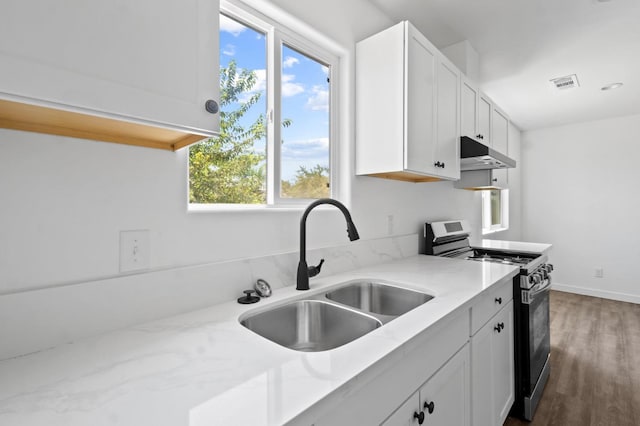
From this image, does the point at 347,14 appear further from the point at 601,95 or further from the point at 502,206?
the point at 502,206

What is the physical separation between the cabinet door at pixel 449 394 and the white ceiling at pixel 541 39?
205 centimetres

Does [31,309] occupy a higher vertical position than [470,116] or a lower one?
lower

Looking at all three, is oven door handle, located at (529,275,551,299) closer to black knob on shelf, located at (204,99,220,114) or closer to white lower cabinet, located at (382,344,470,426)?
white lower cabinet, located at (382,344,470,426)

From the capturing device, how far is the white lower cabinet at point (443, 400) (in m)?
0.92

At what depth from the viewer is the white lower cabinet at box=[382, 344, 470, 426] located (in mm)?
925

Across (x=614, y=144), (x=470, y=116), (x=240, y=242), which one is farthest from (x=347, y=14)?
(x=614, y=144)

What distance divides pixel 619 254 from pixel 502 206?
158 cm

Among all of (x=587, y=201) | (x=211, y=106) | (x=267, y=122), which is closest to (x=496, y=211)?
(x=587, y=201)

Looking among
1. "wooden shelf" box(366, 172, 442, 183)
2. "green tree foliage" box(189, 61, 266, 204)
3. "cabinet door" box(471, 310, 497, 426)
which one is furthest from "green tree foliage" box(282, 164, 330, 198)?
"cabinet door" box(471, 310, 497, 426)

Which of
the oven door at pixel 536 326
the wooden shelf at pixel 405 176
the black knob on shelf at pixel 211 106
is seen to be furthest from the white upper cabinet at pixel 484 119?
the black knob on shelf at pixel 211 106

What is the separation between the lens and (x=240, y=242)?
1.26 meters

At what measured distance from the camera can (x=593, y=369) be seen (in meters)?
2.52

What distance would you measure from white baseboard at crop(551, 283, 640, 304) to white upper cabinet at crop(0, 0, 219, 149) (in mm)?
5858

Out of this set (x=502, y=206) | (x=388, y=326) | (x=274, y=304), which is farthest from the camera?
(x=502, y=206)
